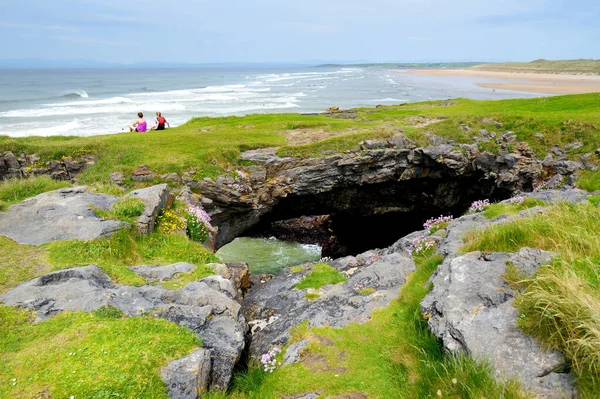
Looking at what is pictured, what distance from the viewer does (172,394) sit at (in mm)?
5176

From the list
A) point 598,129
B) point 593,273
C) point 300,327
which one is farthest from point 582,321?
point 598,129

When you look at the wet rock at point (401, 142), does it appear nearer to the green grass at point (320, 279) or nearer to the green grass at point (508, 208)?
the green grass at point (508, 208)

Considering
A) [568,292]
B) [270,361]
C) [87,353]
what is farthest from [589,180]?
[87,353]

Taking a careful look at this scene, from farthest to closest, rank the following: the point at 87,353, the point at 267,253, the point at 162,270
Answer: the point at 267,253, the point at 162,270, the point at 87,353

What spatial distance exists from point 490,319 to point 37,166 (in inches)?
806

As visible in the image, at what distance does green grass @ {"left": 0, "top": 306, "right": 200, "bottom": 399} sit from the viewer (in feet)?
15.5

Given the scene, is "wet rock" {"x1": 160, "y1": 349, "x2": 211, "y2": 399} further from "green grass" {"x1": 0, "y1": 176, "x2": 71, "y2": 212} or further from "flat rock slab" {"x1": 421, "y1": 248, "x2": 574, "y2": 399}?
"green grass" {"x1": 0, "y1": 176, "x2": 71, "y2": 212}

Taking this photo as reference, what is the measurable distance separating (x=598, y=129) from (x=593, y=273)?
731 inches

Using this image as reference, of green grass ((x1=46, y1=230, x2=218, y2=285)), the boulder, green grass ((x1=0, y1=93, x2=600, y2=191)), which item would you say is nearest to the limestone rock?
green grass ((x1=0, y1=93, x2=600, y2=191))

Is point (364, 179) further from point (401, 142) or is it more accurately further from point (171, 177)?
point (171, 177)

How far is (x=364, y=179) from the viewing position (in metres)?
20.6

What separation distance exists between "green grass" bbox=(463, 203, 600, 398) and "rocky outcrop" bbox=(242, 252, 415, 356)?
2.82 metres

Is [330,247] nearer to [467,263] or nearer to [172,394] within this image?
[467,263]

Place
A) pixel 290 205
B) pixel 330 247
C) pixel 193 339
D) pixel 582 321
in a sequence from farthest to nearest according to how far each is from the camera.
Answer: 1. pixel 330 247
2. pixel 290 205
3. pixel 193 339
4. pixel 582 321
